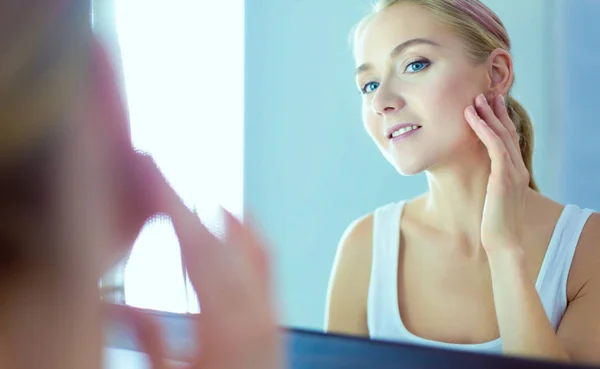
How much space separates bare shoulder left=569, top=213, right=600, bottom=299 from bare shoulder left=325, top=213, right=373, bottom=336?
0.75 feet

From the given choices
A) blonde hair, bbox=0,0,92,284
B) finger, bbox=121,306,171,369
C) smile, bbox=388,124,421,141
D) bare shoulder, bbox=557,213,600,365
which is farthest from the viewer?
smile, bbox=388,124,421,141

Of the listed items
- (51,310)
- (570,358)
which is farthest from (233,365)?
(570,358)

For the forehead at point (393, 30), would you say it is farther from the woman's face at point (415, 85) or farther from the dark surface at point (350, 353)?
the dark surface at point (350, 353)

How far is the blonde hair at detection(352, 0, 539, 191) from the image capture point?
637 mm

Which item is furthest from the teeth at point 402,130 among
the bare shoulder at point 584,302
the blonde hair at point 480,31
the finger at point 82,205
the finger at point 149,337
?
the finger at point 82,205

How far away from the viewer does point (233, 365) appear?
33cm

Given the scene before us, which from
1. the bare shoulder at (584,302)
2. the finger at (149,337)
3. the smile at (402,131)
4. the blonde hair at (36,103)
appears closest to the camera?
the blonde hair at (36,103)

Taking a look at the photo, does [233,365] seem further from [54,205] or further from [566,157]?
[566,157]

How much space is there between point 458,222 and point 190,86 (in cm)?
41

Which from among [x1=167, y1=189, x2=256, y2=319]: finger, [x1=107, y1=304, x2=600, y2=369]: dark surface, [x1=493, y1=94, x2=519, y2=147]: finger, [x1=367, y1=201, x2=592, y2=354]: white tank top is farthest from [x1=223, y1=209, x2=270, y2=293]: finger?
[x1=493, y1=94, x2=519, y2=147]: finger

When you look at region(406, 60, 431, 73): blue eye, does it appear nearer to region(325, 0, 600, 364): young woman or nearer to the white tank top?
region(325, 0, 600, 364): young woman

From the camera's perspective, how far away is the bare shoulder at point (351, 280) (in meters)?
0.73

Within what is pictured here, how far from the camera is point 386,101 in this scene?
710mm

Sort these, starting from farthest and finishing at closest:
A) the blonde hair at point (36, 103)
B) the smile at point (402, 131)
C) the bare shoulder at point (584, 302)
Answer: the smile at point (402, 131) < the bare shoulder at point (584, 302) < the blonde hair at point (36, 103)
